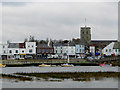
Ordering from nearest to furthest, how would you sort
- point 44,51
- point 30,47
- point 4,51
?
point 4,51, point 30,47, point 44,51

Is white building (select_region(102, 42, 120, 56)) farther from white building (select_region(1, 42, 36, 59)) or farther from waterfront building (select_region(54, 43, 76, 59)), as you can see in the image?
white building (select_region(1, 42, 36, 59))

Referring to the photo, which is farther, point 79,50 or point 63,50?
point 79,50

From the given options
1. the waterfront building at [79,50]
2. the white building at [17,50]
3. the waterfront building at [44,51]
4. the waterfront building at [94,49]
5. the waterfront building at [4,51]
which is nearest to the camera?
the waterfront building at [4,51]

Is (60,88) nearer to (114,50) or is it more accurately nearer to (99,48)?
(114,50)

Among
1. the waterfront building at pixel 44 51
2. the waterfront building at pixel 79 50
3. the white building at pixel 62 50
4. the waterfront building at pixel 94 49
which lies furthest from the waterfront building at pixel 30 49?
the waterfront building at pixel 94 49

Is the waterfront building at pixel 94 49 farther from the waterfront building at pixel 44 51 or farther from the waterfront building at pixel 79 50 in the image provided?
the waterfront building at pixel 44 51

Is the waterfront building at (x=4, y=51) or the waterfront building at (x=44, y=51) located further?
the waterfront building at (x=44, y=51)

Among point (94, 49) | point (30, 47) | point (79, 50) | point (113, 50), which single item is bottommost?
point (79, 50)

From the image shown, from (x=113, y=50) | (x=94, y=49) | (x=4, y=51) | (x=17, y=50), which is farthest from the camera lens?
(x=94, y=49)

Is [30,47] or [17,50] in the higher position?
[30,47]

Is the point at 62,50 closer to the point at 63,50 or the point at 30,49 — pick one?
the point at 63,50

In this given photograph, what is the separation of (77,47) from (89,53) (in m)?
7.21

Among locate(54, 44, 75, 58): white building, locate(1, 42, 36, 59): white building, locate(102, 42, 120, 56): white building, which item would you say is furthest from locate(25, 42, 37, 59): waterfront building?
locate(102, 42, 120, 56): white building

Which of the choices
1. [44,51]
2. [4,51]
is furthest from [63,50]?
[4,51]
